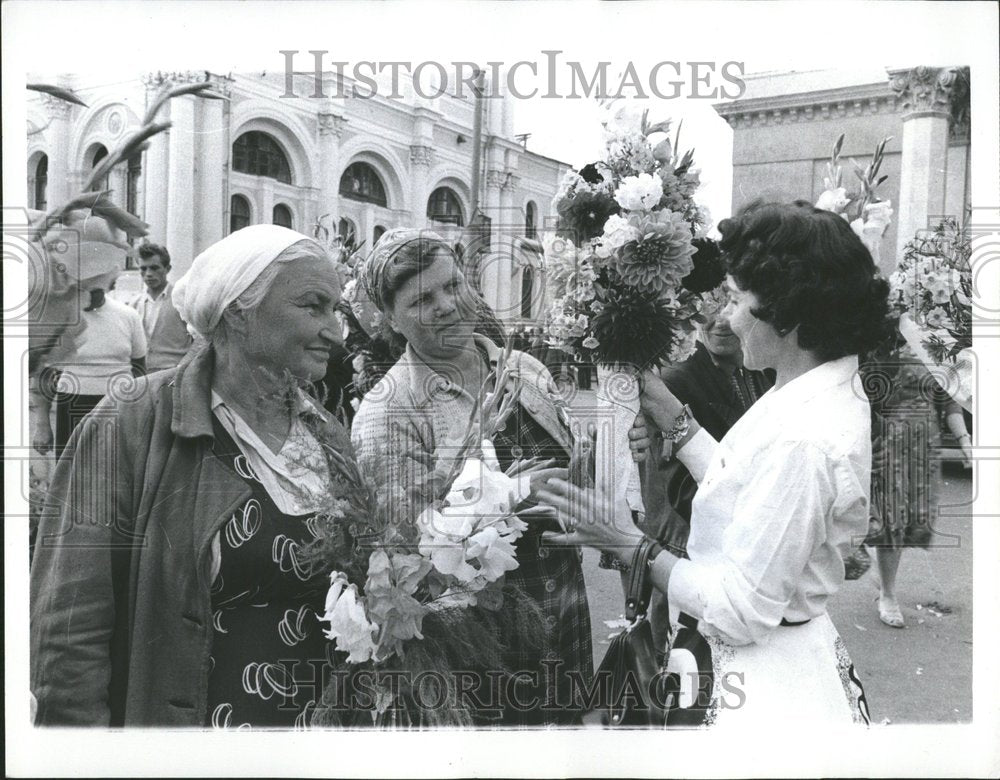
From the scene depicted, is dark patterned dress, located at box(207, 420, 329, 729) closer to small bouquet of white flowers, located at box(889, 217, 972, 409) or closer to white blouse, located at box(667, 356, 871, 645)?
white blouse, located at box(667, 356, 871, 645)

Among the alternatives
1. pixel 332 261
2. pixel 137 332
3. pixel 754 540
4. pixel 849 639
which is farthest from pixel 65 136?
pixel 849 639

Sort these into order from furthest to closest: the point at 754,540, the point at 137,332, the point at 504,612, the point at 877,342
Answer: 1. the point at 137,332
2. the point at 504,612
3. the point at 877,342
4. the point at 754,540

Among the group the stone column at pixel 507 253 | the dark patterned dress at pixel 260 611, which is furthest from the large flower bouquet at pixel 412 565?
the stone column at pixel 507 253

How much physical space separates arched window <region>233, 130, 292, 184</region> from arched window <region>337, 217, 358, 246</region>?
0.75 ft

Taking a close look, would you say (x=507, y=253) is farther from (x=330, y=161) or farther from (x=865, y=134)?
(x=865, y=134)

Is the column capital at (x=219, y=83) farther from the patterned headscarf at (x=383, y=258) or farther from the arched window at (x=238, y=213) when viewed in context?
the patterned headscarf at (x=383, y=258)

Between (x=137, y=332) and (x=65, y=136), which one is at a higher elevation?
(x=65, y=136)

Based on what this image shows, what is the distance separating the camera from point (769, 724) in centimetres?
220

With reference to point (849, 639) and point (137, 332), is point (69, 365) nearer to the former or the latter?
point (137, 332)

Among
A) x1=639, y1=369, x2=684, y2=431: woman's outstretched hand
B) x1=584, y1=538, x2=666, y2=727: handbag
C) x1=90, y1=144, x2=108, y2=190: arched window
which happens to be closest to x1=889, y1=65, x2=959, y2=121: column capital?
x1=639, y1=369, x2=684, y2=431: woman's outstretched hand

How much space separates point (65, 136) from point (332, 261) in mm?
908

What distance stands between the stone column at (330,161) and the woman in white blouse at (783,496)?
45.4 inches

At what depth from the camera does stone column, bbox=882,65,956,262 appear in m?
2.55

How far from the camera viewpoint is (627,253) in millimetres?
2279
